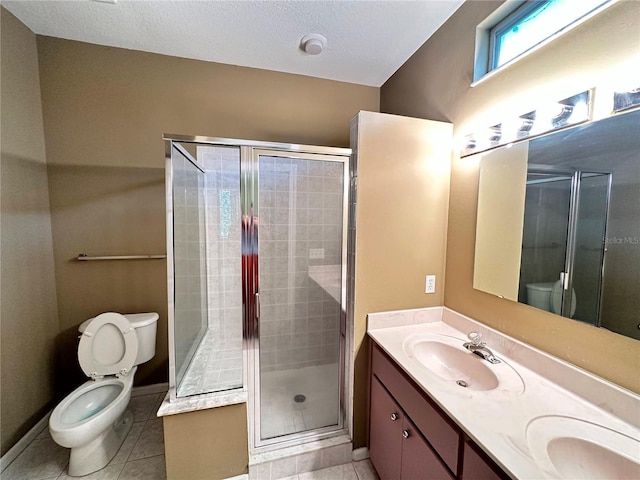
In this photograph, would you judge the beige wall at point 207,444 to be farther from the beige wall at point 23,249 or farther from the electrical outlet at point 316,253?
the beige wall at point 23,249

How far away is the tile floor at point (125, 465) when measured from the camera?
5.06 ft

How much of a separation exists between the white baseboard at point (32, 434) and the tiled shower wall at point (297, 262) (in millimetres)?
1153

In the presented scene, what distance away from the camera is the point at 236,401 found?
1461 millimetres

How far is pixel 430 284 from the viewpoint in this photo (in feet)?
5.46

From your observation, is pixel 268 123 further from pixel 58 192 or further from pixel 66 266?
pixel 66 266

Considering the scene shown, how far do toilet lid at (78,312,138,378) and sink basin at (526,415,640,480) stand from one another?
90.3 inches

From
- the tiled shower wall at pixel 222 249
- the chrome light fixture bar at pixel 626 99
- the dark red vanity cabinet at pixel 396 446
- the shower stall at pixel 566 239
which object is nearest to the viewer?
the chrome light fixture bar at pixel 626 99

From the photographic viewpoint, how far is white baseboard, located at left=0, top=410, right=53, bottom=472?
1.56m

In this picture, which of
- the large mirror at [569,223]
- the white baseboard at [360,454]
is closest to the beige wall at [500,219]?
the large mirror at [569,223]

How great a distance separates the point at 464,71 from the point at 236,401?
235 centimetres

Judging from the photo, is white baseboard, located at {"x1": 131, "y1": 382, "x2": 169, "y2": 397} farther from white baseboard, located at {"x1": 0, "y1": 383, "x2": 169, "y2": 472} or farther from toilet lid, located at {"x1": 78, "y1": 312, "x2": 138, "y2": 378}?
toilet lid, located at {"x1": 78, "y1": 312, "x2": 138, "y2": 378}

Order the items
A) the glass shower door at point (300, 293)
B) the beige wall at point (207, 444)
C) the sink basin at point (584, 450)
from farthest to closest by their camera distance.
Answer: the glass shower door at point (300, 293)
the beige wall at point (207, 444)
the sink basin at point (584, 450)

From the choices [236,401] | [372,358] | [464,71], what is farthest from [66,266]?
[464,71]

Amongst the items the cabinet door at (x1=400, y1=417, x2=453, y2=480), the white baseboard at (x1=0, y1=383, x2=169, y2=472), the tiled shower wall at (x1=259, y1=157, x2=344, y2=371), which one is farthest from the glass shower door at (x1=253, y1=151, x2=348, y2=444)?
the white baseboard at (x1=0, y1=383, x2=169, y2=472)
